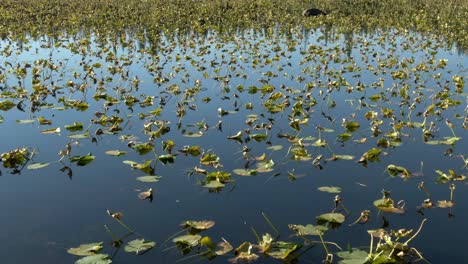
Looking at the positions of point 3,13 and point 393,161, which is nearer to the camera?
point 393,161

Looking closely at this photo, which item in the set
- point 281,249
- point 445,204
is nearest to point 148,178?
point 281,249

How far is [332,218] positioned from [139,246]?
187cm

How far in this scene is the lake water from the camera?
461cm

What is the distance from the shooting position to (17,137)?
23.5 ft

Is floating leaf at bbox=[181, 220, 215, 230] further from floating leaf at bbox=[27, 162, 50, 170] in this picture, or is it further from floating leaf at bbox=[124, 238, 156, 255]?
floating leaf at bbox=[27, 162, 50, 170]

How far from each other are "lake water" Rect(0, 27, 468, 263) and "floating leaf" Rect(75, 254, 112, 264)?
145 mm

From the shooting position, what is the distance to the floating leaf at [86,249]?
4051 mm

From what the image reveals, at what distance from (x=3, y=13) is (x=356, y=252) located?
22091 millimetres

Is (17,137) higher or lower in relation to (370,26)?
lower

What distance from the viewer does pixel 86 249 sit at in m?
4.10

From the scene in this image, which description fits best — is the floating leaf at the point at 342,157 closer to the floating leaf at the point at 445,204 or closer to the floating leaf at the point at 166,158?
the floating leaf at the point at 445,204

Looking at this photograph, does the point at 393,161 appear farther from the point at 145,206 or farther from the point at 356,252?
the point at 145,206

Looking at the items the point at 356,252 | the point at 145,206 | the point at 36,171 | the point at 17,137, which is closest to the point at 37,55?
the point at 17,137

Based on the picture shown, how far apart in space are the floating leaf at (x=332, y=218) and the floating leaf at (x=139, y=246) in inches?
65.1
